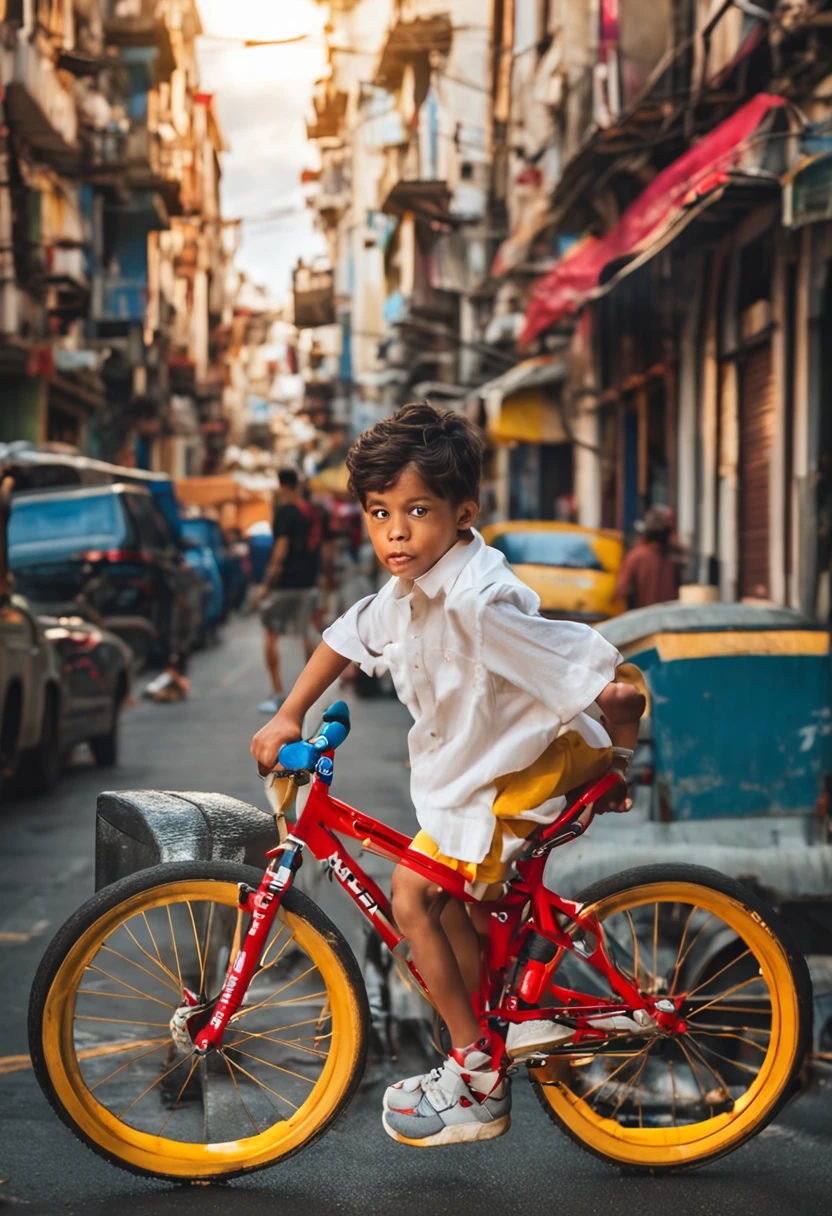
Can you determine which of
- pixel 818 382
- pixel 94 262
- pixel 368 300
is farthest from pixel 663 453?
pixel 368 300

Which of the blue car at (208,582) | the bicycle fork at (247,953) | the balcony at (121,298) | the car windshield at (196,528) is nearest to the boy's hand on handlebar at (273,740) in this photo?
the bicycle fork at (247,953)

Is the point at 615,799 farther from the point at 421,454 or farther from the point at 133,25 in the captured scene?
the point at 133,25

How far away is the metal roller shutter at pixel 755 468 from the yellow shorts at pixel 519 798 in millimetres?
11338

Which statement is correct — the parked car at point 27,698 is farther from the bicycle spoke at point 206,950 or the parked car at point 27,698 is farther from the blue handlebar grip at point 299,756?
the blue handlebar grip at point 299,756

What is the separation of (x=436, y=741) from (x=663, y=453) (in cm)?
1693

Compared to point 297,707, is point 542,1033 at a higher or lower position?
lower

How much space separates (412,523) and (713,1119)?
151 centimetres

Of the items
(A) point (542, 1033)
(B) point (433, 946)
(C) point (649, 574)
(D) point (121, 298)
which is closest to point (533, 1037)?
(A) point (542, 1033)

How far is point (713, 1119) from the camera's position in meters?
3.60

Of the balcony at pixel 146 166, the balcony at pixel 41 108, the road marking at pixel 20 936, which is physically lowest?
the road marking at pixel 20 936

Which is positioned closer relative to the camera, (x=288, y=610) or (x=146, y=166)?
(x=288, y=610)

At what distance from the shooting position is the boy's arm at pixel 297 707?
3381 millimetres

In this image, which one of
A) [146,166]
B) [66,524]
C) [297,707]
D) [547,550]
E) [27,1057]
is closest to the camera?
[297,707]

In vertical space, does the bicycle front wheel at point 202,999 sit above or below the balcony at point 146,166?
below
